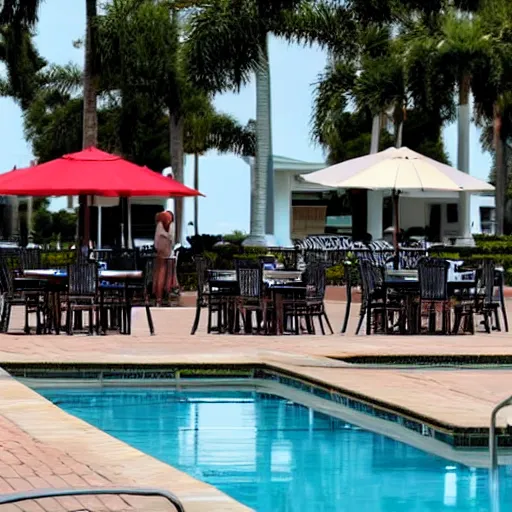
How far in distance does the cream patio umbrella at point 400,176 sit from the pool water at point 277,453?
19.0 ft

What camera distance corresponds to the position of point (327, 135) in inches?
1246

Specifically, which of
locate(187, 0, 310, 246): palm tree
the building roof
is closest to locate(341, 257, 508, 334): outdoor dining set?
locate(187, 0, 310, 246): palm tree

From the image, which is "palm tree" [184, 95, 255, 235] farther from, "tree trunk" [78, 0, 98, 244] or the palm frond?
"tree trunk" [78, 0, 98, 244]

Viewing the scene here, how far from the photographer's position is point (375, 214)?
3866 centimetres

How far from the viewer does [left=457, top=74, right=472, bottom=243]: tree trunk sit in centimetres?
3005

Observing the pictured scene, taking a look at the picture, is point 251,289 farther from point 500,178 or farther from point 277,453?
point 500,178

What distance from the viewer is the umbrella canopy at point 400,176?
612 inches

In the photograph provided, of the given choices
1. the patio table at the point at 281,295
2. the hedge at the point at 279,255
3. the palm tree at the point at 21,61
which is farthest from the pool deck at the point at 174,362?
the palm tree at the point at 21,61

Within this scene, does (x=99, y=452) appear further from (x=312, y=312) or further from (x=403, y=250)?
(x=403, y=250)

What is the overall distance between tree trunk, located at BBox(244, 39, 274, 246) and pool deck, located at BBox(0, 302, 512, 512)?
1150cm

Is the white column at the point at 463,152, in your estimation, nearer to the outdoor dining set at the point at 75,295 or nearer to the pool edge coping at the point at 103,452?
the outdoor dining set at the point at 75,295

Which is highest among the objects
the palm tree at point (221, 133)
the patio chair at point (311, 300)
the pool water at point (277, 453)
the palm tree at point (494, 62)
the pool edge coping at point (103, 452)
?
the palm tree at point (494, 62)

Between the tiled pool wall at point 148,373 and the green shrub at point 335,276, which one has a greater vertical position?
the green shrub at point 335,276

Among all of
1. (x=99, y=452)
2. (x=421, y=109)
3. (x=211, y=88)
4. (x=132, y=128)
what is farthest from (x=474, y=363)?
(x=132, y=128)
